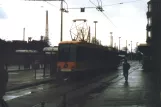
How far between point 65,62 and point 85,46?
10.1ft

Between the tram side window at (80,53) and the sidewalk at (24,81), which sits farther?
the tram side window at (80,53)

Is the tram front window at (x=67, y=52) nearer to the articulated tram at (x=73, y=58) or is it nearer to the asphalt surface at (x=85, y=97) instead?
Result: the articulated tram at (x=73, y=58)

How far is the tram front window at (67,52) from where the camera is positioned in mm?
36469

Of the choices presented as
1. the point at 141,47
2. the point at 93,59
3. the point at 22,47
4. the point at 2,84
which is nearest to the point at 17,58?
the point at 141,47

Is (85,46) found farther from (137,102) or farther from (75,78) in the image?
(137,102)

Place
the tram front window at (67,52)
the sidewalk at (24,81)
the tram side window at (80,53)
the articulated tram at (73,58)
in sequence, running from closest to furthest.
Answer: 1. the sidewalk at (24,81)
2. the articulated tram at (73,58)
3. the tram front window at (67,52)
4. the tram side window at (80,53)

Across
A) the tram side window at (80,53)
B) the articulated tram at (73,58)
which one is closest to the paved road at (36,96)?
the articulated tram at (73,58)

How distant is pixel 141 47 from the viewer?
52.7 meters

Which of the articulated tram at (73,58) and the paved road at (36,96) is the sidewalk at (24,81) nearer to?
the articulated tram at (73,58)

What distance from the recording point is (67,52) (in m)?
36.7

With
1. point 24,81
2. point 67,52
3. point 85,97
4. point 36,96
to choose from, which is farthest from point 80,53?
point 85,97

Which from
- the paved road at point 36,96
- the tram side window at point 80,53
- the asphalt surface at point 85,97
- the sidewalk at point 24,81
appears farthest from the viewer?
the tram side window at point 80,53

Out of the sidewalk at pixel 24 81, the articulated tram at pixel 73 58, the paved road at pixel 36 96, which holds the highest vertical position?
the articulated tram at pixel 73 58

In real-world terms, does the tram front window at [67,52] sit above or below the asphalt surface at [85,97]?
above
